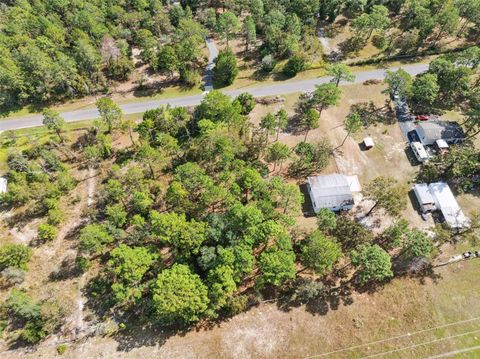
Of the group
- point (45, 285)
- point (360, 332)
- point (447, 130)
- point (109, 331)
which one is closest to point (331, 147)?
point (447, 130)

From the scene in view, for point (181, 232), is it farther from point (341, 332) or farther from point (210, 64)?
point (210, 64)

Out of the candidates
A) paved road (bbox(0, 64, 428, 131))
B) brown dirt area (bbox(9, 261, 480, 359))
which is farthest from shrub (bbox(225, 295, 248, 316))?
paved road (bbox(0, 64, 428, 131))

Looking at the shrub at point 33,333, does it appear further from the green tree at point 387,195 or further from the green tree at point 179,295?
the green tree at point 387,195

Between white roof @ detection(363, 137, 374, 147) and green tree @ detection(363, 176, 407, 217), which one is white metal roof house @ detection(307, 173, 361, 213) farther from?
white roof @ detection(363, 137, 374, 147)

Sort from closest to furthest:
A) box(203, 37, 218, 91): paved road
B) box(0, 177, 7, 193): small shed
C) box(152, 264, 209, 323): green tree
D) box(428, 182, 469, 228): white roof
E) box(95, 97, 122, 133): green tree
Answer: box(152, 264, 209, 323): green tree, box(428, 182, 469, 228): white roof, box(0, 177, 7, 193): small shed, box(95, 97, 122, 133): green tree, box(203, 37, 218, 91): paved road

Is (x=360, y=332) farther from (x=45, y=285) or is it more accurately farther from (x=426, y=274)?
(x=45, y=285)
